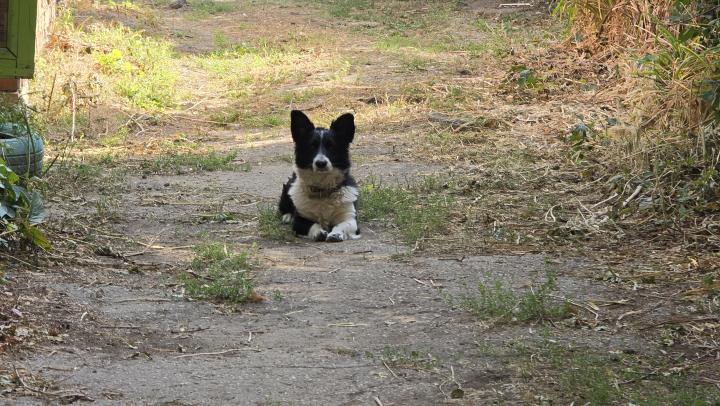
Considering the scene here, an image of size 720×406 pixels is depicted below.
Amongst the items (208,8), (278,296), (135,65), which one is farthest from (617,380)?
(208,8)

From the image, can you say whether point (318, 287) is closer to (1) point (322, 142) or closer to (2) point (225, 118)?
(1) point (322, 142)

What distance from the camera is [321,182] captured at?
8000 mm

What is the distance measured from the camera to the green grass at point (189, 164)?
408 inches

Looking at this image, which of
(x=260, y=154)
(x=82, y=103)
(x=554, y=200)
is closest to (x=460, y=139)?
(x=260, y=154)

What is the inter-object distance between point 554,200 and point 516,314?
323cm

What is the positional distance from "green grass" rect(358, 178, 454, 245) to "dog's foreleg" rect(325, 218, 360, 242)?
0.35 meters

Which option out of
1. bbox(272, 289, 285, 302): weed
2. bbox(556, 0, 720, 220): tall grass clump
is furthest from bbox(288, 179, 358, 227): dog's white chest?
bbox(556, 0, 720, 220): tall grass clump

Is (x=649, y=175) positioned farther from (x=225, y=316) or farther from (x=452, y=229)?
(x=225, y=316)

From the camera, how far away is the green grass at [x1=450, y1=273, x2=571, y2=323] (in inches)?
213

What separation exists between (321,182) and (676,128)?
3073 millimetres

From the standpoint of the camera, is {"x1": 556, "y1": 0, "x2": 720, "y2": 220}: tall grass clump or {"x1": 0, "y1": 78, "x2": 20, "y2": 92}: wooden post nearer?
{"x1": 556, "y1": 0, "x2": 720, "y2": 220}: tall grass clump

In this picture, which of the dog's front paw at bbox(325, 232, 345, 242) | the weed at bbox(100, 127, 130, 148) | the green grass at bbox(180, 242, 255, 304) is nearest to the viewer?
the green grass at bbox(180, 242, 255, 304)

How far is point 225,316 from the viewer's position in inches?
220

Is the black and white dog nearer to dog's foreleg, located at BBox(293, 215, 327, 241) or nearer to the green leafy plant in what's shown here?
dog's foreleg, located at BBox(293, 215, 327, 241)
